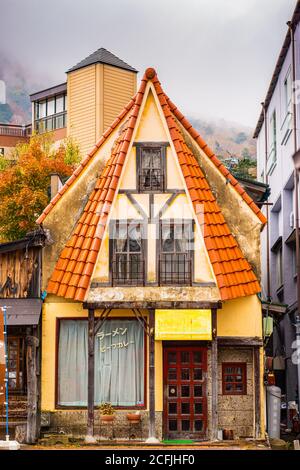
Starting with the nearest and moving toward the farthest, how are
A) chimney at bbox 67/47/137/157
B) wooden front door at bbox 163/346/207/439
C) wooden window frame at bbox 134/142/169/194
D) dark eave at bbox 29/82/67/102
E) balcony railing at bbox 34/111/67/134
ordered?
wooden front door at bbox 163/346/207/439
wooden window frame at bbox 134/142/169/194
chimney at bbox 67/47/137/157
dark eave at bbox 29/82/67/102
balcony railing at bbox 34/111/67/134

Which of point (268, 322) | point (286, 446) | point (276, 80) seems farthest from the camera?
point (276, 80)

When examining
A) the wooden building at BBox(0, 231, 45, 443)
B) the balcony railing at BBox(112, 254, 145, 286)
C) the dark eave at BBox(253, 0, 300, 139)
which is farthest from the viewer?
the dark eave at BBox(253, 0, 300, 139)

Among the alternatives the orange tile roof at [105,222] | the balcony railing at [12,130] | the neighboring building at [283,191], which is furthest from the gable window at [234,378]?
the balcony railing at [12,130]

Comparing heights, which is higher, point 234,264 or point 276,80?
point 276,80

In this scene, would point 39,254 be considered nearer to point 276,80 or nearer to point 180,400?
point 180,400

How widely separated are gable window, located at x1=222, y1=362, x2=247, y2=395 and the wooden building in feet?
13.5

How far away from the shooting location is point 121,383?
18109mm

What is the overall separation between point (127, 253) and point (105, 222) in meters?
0.82

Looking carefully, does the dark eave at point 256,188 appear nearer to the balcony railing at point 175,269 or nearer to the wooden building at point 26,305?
the balcony railing at point 175,269

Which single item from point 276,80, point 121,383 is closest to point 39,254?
point 121,383

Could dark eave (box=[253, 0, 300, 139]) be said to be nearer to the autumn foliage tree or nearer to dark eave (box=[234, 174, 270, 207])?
dark eave (box=[234, 174, 270, 207])

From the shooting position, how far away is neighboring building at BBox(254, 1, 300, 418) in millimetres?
21750

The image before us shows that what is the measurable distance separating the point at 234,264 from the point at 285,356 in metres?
7.05

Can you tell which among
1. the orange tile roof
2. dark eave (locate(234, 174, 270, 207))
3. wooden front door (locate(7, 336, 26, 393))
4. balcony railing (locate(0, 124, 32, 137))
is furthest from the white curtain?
balcony railing (locate(0, 124, 32, 137))
